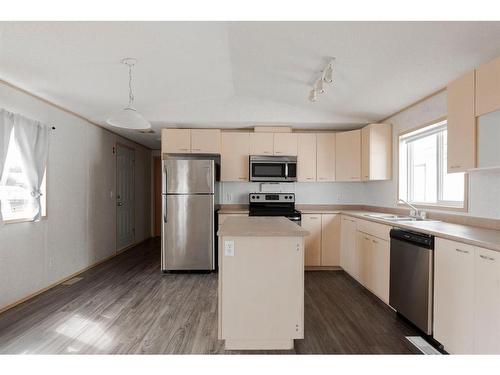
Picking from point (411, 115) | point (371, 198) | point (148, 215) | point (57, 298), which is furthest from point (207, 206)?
point (148, 215)

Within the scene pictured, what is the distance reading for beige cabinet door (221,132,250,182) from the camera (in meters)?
4.44

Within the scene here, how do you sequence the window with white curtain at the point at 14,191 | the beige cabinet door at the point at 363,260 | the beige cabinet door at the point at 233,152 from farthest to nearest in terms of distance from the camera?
the beige cabinet door at the point at 233,152
the beige cabinet door at the point at 363,260
the window with white curtain at the point at 14,191

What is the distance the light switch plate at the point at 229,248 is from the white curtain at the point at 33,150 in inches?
93.6

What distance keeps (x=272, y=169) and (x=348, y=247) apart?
1.59 m

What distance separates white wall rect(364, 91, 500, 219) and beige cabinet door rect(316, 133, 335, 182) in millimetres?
711

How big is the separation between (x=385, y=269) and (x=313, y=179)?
6.26 feet

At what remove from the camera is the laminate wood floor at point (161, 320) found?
2131 millimetres

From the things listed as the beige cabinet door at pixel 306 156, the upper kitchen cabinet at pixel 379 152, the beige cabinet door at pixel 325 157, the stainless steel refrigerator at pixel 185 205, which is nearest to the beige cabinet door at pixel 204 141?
the stainless steel refrigerator at pixel 185 205

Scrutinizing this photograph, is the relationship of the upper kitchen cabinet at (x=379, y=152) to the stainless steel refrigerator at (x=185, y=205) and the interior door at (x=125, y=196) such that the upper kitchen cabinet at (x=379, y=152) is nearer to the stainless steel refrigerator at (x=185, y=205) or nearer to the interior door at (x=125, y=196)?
the stainless steel refrigerator at (x=185, y=205)

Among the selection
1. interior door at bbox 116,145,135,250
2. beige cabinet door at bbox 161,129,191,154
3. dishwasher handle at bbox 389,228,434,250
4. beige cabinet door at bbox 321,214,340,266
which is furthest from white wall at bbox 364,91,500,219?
interior door at bbox 116,145,135,250

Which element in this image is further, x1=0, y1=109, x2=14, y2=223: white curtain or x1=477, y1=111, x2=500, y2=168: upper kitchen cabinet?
x1=0, y1=109, x2=14, y2=223: white curtain

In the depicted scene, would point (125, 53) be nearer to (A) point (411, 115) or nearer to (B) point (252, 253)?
(B) point (252, 253)

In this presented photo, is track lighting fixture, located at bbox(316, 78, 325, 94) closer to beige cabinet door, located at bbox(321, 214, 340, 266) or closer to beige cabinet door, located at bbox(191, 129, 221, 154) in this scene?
beige cabinet door, located at bbox(191, 129, 221, 154)

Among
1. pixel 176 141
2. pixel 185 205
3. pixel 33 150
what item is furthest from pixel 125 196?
pixel 33 150
